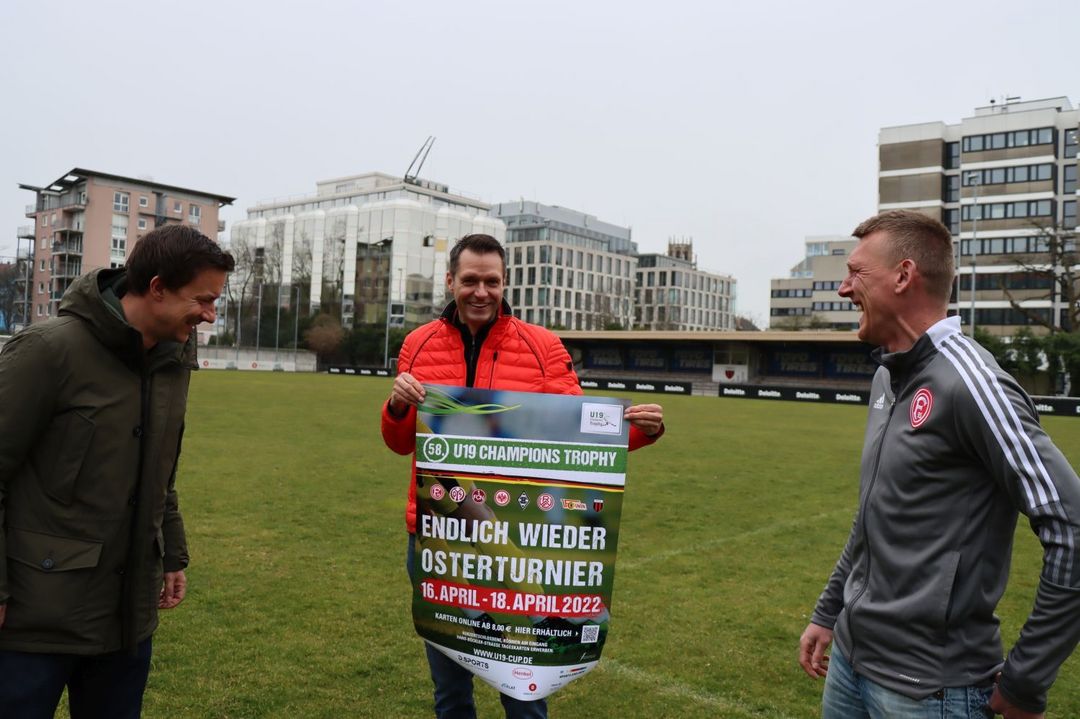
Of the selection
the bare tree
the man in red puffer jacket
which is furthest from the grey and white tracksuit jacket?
the bare tree

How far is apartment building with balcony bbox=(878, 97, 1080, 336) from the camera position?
6538cm

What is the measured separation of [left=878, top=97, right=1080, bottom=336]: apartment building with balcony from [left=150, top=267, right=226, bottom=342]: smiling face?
69.8m

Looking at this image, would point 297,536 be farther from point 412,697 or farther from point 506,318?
point 506,318

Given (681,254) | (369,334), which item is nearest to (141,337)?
(369,334)

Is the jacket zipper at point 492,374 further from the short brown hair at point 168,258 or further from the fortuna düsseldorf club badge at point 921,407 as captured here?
the fortuna düsseldorf club badge at point 921,407

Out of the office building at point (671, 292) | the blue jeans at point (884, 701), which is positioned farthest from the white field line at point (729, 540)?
the office building at point (671, 292)

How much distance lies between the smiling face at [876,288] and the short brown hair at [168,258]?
80.4 inches

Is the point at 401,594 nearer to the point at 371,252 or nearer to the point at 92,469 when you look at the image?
the point at 92,469

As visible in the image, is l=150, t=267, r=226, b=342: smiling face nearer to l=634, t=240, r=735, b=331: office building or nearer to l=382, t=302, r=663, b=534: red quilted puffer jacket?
l=382, t=302, r=663, b=534: red quilted puffer jacket

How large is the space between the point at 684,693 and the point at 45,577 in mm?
3632

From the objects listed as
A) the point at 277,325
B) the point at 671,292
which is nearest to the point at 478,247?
the point at 277,325

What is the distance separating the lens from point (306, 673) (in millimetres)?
4930

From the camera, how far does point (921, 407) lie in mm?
2279

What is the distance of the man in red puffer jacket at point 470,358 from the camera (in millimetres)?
3324
